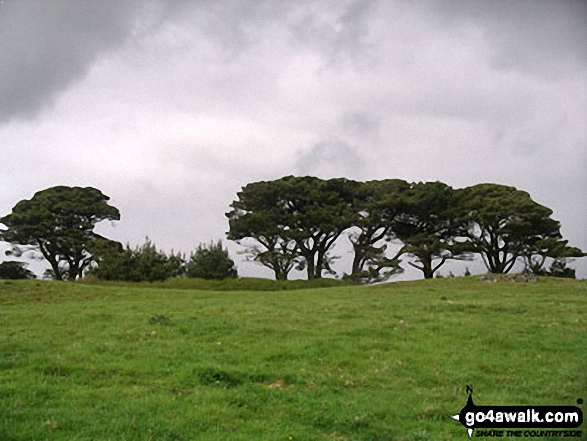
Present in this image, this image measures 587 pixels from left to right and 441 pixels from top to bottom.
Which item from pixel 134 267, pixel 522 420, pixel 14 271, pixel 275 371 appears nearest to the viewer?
pixel 522 420

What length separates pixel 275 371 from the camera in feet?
35.7

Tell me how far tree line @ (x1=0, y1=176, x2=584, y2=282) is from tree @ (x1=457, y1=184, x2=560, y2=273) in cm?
10

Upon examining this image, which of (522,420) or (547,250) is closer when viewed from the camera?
(522,420)

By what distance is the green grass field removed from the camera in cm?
796

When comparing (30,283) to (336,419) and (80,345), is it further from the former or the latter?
(336,419)

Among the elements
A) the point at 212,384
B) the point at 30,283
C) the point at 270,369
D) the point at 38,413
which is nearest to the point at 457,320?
the point at 270,369

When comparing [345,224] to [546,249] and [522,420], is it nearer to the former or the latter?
[546,249]

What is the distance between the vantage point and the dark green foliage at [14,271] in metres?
55.4

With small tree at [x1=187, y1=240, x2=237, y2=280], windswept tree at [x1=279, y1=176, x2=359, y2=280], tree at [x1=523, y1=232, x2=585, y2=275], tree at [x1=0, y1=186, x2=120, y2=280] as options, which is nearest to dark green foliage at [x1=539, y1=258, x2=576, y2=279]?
tree at [x1=523, y1=232, x2=585, y2=275]

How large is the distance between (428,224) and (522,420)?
5266cm

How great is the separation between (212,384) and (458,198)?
53.6 metres

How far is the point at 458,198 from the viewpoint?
5975cm

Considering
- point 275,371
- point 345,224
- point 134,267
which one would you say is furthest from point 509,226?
point 275,371

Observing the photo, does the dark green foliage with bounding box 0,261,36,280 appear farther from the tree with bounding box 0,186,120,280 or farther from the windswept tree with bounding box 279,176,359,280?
the windswept tree with bounding box 279,176,359,280
